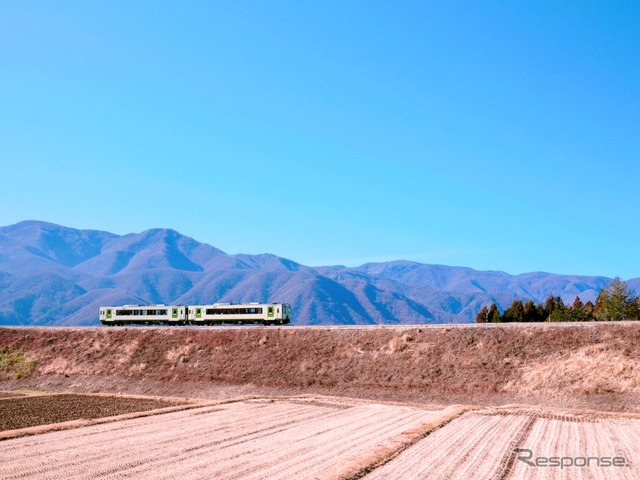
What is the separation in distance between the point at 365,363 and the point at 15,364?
49.0 meters

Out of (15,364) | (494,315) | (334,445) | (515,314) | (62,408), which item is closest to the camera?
(334,445)

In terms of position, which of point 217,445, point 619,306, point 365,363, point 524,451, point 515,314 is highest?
point 619,306

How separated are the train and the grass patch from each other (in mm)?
14005

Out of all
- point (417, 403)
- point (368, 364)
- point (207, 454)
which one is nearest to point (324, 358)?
point (368, 364)

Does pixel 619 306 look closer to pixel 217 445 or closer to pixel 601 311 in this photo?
pixel 601 311

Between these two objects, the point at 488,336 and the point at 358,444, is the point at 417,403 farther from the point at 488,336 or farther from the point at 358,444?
the point at 358,444

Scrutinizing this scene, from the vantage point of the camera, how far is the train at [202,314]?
75.2 meters

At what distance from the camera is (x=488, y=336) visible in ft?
180

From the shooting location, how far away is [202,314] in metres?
80.2

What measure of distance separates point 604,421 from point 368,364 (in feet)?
77.3

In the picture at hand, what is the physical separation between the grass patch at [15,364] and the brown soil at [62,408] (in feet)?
56.7

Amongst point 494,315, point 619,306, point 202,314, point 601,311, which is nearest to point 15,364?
point 202,314

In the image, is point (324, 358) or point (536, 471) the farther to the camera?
point (324, 358)

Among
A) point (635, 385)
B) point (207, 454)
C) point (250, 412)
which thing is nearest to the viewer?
point (207, 454)
